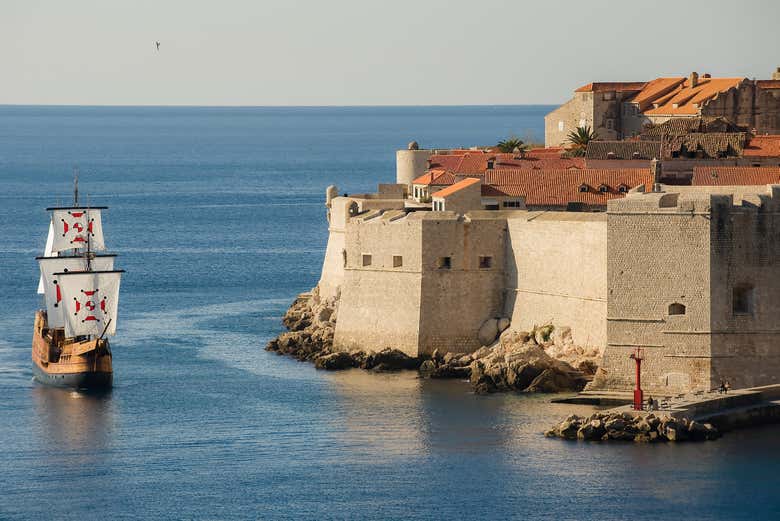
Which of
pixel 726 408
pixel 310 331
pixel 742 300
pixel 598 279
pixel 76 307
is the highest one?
pixel 598 279

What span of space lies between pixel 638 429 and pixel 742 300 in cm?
469

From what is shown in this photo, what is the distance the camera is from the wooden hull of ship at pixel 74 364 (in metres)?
53.9

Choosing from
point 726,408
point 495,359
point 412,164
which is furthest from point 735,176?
point 726,408

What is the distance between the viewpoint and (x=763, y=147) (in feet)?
211

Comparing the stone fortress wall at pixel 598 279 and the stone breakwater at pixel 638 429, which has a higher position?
the stone fortress wall at pixel 598 279

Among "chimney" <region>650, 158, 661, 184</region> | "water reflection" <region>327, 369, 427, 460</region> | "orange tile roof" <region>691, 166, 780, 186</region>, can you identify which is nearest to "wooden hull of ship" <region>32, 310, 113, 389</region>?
"water reflection" <region>327, 369, 427, 460</region>

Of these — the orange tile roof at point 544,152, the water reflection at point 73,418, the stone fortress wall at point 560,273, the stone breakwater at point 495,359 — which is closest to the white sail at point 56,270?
the water reflection at point 73,418

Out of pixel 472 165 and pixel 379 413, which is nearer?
pixel 379 413

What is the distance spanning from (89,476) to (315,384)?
10413mm

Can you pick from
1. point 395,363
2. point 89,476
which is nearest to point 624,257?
point 395,363

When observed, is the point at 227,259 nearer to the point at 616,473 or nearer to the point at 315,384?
the point at 315,384

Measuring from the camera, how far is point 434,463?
41656 millimetres

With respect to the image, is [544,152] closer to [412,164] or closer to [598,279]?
[412,164]

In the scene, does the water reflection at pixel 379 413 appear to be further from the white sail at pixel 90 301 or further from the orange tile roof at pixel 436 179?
the white sail at pixel 90 301
